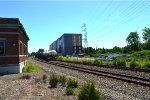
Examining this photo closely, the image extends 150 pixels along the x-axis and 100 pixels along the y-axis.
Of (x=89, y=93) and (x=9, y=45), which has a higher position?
(x=9, y=45)

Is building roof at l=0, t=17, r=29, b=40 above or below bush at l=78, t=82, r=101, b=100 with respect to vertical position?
above

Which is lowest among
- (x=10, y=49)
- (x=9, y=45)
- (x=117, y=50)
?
(x=10, y=49)

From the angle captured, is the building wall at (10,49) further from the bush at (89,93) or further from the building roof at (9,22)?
the bush at (89,93)

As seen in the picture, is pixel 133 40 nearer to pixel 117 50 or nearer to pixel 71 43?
pixel 117 50

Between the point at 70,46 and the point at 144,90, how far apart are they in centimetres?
13443

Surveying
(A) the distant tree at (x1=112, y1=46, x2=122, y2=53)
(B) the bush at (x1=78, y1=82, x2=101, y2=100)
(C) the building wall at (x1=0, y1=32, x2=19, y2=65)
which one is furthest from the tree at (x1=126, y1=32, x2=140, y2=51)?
(B) the bush at (x1=78, y1=82, x2=101, y2=100)

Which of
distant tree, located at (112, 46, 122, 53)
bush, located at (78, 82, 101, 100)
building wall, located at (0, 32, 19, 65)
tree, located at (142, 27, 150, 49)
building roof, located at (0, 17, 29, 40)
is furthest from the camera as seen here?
distant tree, located at (112, 46, 122, 53)

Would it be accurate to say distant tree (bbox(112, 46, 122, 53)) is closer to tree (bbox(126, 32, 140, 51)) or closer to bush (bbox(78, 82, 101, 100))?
tree (bbox(126, 32, 140, 51))

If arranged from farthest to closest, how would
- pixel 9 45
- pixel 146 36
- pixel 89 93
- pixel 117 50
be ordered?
1. pixel 117 50
2. pixel 146 36
3. pixel 9 45
4. pixel 89 93

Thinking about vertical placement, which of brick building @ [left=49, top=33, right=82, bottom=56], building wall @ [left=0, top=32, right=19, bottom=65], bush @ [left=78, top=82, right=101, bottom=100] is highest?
brick building @ [left=49, top=33, right=82, bottom=56]

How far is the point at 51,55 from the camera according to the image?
71688 mm

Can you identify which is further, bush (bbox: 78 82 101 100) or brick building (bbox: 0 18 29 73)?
brick building (bbox: 0 18 29 73)

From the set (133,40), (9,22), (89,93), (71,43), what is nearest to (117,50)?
(133,40)

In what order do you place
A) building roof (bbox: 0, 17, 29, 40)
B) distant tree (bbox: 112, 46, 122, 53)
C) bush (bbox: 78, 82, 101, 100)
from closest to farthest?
bush (bbox: 78, 82, 101, 100), building roof (bbox: 0, 17, 29, 40), distant tree (bbox: 112, 46, 122, 53)
